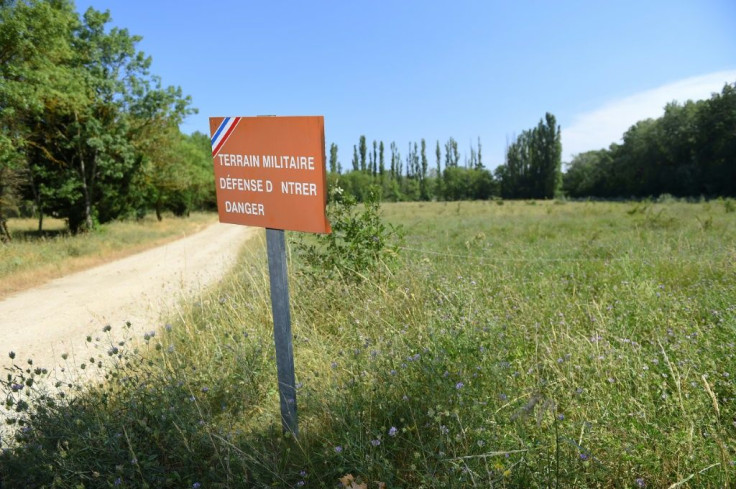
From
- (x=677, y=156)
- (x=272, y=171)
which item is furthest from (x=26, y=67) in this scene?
(x=677, y=156)

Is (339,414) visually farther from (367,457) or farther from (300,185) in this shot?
(300,185)

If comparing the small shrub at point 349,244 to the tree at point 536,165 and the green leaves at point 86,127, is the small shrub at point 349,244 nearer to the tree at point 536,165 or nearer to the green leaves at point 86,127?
the green leaves at point 86,127

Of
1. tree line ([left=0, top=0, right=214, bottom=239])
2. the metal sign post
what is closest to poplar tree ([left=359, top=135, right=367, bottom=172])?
tree line ([left=0, top=0, right=214, bottom=239])

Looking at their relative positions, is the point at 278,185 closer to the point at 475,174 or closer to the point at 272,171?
the point at 272,171

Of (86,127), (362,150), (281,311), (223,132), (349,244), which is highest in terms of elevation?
(362,150)

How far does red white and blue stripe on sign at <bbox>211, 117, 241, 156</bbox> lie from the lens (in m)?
2.86

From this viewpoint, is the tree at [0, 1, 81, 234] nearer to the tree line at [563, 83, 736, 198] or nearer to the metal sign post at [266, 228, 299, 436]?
the metal sign post at [266, 228, 299, 436]

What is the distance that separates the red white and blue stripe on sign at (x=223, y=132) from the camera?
286 cm

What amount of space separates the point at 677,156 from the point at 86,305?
64.1 metres

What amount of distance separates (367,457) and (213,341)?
8.71 feet

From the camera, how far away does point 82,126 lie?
20.1m

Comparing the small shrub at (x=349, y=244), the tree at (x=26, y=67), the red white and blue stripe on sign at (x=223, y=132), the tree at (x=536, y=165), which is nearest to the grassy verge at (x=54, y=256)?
the tree at (x=26, y=67)

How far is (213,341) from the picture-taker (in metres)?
4.27

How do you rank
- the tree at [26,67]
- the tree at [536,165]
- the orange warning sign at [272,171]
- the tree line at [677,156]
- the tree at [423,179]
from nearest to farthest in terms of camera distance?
1. the orange warning sign at [272,171]
2. the tree at [26,67]
3. the tree line at [677,156]
4. the tree at [536,165]
5. the tree at [423,179]
